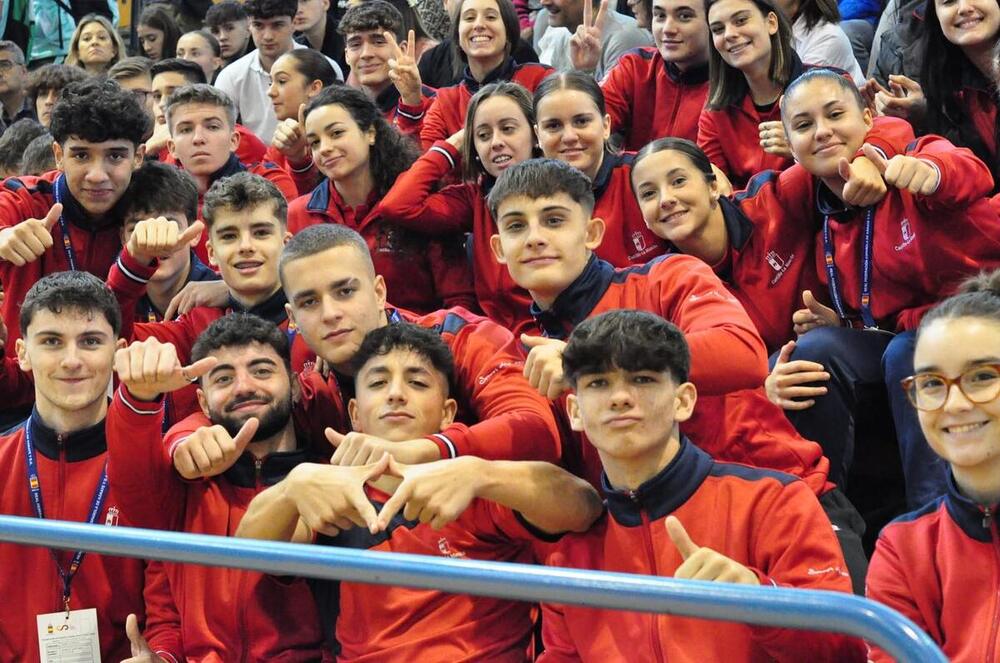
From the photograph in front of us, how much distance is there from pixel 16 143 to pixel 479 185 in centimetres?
257

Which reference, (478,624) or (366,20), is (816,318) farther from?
(366,20)

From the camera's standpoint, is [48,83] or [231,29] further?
[231,29]

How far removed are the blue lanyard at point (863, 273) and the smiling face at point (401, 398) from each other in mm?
1228

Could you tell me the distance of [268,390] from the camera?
11.7 feet

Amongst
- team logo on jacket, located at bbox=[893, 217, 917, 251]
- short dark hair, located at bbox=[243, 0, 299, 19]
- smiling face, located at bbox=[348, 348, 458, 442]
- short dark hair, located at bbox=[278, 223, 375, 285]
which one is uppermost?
short dark hair, located at bbox=[243, 0, 299, 19]

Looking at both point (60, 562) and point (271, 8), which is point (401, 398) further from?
point (271, 8)

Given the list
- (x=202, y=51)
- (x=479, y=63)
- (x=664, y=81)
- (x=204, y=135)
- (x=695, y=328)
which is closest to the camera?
(x=695, y=328)

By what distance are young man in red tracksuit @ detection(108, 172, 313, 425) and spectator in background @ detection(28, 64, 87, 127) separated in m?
2.95

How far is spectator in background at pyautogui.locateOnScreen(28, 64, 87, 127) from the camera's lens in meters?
6.88

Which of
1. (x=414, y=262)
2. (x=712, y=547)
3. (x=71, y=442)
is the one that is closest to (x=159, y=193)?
(x=414, y=262)

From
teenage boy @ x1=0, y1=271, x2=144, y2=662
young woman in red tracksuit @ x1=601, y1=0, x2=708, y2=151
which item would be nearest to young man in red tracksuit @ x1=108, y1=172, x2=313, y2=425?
teenage boy @ x1=0, y1=271, x2=144, y2=662

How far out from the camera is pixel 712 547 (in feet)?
9.04

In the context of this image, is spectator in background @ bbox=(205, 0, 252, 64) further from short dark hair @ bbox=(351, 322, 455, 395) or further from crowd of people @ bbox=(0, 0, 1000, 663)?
→ short dark hair @ bbox=(351, 322, 455, 395)

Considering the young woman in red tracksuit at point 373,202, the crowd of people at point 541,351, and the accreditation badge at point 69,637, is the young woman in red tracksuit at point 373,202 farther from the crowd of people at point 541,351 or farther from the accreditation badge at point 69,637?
the accreditation badge at point 69,637
